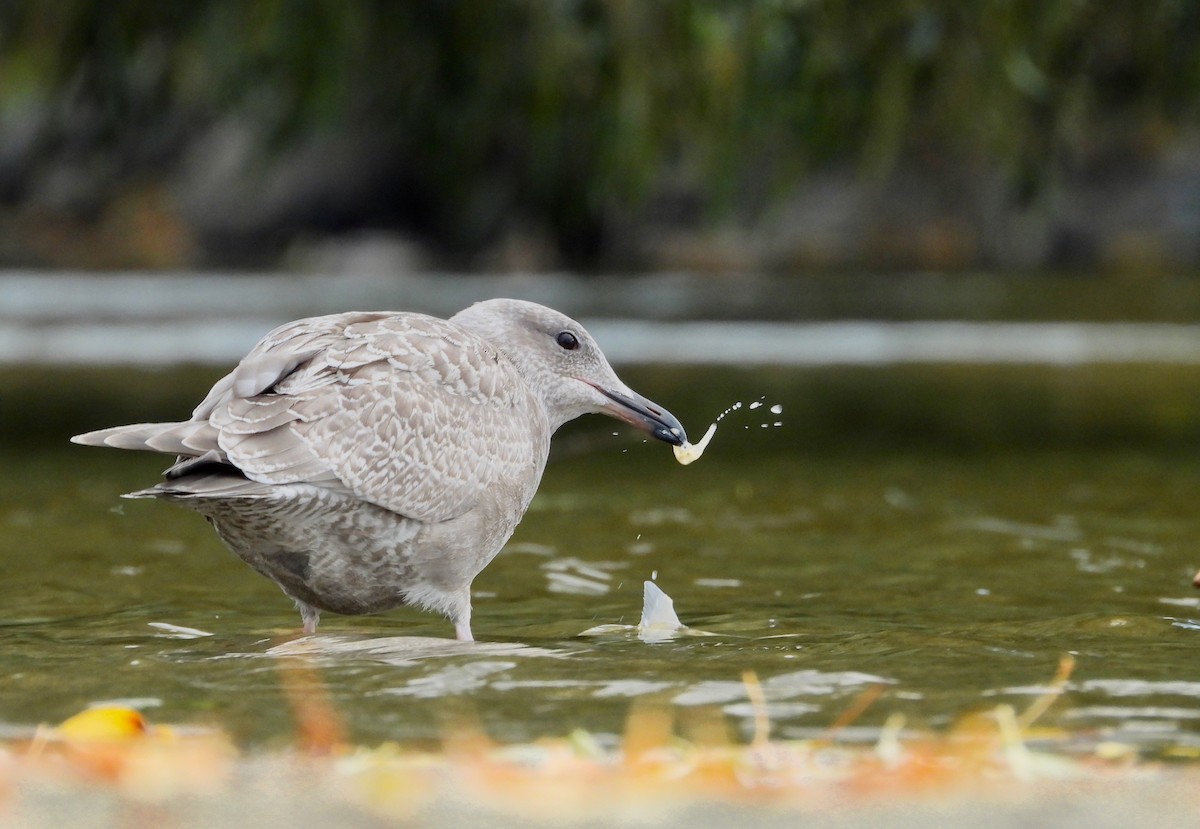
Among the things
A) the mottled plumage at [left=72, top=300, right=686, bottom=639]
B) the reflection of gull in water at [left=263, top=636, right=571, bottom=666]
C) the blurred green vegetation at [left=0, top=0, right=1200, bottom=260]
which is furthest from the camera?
the blurred green vegetation at [left=0, top=0, right=1200, bottom=260]

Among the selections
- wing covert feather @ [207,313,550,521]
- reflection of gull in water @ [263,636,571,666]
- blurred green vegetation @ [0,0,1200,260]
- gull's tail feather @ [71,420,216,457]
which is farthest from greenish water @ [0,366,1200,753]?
blurred green vegetation @ [0,0,1200,260]

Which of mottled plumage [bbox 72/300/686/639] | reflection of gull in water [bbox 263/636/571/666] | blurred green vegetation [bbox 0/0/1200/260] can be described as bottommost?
reflection of gull in water [bbox 263/636/571/666]

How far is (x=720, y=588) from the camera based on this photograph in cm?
744

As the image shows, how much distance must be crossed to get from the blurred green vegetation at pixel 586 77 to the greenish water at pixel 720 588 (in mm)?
1760

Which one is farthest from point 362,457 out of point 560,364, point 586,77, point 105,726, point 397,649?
point 586,77

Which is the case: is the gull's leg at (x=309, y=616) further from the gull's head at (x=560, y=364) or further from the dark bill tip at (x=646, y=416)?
the dark bill tip at (x=646, y=416)

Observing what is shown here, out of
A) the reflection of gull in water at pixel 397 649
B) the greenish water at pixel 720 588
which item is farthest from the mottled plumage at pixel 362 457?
the greenish water at pixel 720 588

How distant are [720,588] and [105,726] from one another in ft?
10.7

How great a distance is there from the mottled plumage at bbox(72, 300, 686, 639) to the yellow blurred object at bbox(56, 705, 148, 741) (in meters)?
0.85

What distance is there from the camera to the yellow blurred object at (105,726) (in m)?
4.55

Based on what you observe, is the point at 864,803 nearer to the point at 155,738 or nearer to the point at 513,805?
the point at 513,805

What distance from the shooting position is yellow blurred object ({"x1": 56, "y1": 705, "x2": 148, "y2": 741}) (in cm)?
455

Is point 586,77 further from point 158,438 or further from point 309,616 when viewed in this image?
point 158,438

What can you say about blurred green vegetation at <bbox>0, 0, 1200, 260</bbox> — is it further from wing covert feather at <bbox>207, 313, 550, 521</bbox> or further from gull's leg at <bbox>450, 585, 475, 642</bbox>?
gull's leg at <bbox>450, 585, 475, 642</bbox>
